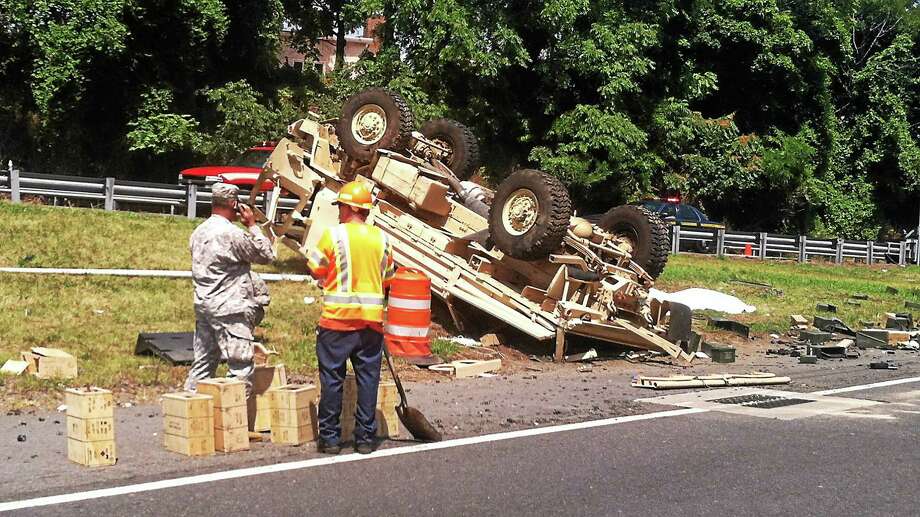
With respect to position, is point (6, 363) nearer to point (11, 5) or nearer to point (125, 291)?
point (125, 291)

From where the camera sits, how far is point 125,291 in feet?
45.2

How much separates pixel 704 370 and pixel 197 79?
69.1ft

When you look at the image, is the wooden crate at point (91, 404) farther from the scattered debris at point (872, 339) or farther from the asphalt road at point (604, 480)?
the scattered debris at point (872, 339)

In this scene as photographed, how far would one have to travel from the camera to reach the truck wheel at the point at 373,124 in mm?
14211

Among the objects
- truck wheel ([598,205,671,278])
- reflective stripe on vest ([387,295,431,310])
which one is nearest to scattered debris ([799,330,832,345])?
truck wheel ([598,205,671,278])

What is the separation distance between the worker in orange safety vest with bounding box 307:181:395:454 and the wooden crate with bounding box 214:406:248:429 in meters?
0.50

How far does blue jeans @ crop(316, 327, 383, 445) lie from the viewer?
7082mm

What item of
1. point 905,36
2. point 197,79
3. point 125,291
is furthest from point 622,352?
point 905,36

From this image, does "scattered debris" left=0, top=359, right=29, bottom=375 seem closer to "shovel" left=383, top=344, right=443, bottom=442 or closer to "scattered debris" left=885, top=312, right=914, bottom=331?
"shovel" left=383, top=344, right=443, bottom=442

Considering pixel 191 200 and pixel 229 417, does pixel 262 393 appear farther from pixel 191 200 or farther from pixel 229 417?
pixel 191 200

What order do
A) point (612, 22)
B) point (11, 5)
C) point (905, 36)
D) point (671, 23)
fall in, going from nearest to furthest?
point (11, 5) < point (612, 22) < point (671, 23) < point (905, 36)

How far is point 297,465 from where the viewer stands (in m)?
6.78

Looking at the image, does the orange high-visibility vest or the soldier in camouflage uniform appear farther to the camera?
the soldier in camouflage uniform

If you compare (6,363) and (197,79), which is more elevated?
(197,79)
